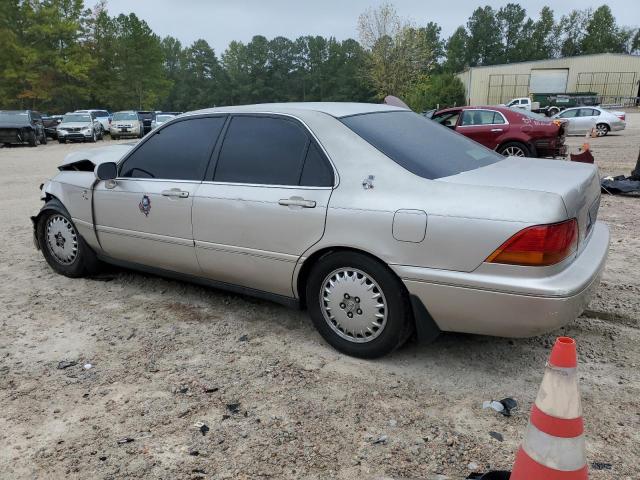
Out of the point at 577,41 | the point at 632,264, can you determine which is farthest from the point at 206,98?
the point at 632,264

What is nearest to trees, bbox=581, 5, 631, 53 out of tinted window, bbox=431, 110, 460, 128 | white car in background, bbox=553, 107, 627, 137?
white car in background, bbox=553, 107, 627, 137

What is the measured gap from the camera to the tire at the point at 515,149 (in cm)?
1178

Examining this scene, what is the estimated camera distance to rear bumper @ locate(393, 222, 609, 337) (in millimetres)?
2613

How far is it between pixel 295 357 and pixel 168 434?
98 cm

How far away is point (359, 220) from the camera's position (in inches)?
119

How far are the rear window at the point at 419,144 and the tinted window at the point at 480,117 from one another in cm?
890

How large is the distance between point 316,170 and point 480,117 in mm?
10124

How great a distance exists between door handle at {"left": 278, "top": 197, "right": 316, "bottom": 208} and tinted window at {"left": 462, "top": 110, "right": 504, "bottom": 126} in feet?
32.9

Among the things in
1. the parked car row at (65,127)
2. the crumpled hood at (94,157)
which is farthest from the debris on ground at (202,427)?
the parked car row at (65,127)

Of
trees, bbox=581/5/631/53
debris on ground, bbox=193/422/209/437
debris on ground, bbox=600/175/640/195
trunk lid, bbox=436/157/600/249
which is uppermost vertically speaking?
trees, bbox=581/5/631/53

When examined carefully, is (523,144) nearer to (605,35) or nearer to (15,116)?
(15,116)

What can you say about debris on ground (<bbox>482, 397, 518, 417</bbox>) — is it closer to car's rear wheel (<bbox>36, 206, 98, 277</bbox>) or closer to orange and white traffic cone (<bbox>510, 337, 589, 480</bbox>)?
orange and white traffic cone (<bbox>510, 337, 589, 480</bbox>)

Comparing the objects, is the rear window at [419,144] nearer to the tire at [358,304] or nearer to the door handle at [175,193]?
the tire at [358,304]

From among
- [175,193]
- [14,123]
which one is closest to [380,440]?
[175,193]
